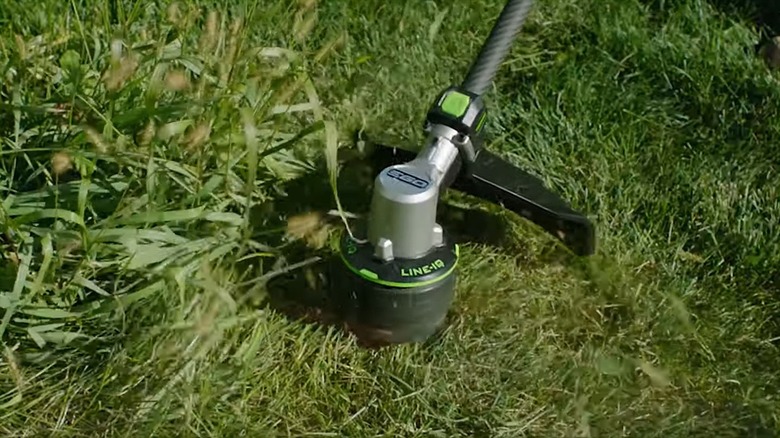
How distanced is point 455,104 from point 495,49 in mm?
280

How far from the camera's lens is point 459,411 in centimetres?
177

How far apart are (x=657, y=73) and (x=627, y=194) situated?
1.35ft

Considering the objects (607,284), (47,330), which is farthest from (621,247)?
(47,330)

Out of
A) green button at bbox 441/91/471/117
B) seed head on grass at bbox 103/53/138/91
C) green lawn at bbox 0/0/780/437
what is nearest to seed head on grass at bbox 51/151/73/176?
green lawn at bbox 0/0/780/437

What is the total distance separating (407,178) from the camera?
1.70m

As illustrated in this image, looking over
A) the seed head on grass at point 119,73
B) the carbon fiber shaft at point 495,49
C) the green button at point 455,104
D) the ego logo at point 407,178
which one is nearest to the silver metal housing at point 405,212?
the ego logo at point 407,178

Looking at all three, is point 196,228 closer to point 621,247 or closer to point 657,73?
point 621,247

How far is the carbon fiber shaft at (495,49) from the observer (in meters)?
2.02

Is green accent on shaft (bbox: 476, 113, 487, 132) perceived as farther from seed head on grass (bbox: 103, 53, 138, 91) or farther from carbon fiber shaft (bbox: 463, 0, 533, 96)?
seed head on grass (bbox: 103, 53, 138, 91)

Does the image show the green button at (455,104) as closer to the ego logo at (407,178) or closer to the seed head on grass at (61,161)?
the ego logo at (407,178)

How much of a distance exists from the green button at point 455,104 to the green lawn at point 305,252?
20cm

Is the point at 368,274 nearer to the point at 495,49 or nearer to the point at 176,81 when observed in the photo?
the point at 176,81

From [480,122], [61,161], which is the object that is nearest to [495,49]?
[480,122]

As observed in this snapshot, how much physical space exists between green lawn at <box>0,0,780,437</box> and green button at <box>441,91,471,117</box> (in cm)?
20
